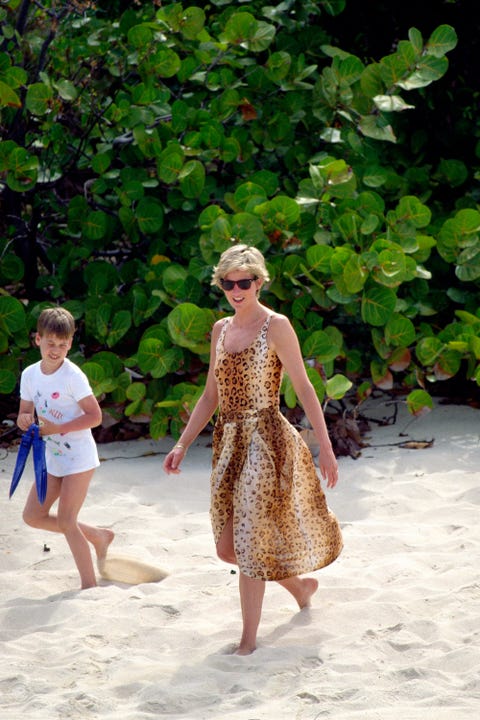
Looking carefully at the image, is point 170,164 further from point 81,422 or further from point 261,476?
point 261,476

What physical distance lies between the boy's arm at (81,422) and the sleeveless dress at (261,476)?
589 mm

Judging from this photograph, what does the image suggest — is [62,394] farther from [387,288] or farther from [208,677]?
[387,288]

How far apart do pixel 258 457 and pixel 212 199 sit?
327 cm

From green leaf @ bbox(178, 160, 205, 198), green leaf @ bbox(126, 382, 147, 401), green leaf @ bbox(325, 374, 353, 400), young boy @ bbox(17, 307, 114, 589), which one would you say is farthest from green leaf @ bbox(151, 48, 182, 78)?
young boy @ bbox(17, 307, 114, 589)

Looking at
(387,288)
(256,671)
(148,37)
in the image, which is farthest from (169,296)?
(256,671)

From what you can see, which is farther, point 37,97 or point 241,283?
point 37,97

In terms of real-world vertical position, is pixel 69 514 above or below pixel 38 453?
below

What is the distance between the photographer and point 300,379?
3.46m

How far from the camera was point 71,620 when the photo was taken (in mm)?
3773

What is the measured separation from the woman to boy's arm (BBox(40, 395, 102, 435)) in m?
0.48

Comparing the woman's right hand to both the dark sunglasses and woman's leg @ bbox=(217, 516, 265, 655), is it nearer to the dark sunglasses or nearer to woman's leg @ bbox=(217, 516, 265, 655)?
woman's leg @ bbox=(217, 516, 265, 655)

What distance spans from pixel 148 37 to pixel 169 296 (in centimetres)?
168

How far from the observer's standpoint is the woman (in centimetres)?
345

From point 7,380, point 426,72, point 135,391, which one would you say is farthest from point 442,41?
point 7,380
